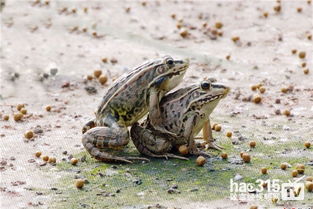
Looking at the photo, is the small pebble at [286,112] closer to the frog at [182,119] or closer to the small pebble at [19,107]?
the frog at [182,119]

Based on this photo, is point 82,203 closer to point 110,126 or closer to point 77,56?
point 110,126

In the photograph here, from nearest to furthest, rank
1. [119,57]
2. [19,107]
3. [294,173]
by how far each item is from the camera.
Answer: [294,173] < [19,107] < [119,57]

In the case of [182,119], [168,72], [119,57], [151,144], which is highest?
[168,72]

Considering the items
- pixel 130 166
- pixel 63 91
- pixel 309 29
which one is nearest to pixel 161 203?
pixel 130 166

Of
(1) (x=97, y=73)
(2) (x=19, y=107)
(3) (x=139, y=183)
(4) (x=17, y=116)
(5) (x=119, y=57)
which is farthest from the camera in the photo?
(5) (x=119, y=57)

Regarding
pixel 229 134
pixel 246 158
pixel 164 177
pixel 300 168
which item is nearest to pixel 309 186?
pixel 300 168

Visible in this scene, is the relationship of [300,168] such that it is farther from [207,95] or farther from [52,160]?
[52,160]
